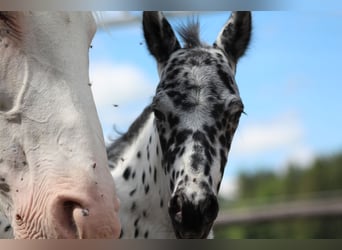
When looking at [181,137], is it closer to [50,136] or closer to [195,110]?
[195,110]

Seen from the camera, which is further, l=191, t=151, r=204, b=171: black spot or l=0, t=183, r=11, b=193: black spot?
l=191, t=151, r=204, b=171: black spot

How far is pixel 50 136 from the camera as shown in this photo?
1024mm

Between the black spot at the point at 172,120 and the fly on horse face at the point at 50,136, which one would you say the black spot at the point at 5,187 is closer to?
the fly on horse face at the point at 50,136

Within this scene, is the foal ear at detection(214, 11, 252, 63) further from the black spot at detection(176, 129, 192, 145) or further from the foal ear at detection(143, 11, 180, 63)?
the black spot at detection(176, 129, 192, 145)

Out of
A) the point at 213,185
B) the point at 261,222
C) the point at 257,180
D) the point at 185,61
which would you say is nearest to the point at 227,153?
the point at 213,185

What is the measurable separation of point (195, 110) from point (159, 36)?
0.30 metres

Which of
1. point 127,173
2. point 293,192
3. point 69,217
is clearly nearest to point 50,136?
point 69,217

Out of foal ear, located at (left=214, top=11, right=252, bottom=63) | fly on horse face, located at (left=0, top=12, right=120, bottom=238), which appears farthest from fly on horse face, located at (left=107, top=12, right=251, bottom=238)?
fly on horse face, located at (left=0, top=12, right=120, bottom=238)

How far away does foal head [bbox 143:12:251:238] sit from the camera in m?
1.27

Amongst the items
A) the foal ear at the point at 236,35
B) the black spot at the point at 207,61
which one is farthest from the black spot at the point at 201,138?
the foal ear at the point at 236,35

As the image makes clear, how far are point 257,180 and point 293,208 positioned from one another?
7.4 inches

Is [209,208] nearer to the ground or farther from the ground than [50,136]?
nearer to the ground

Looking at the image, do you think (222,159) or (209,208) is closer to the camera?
(209,208)

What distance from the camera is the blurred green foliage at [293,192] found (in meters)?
1.71
